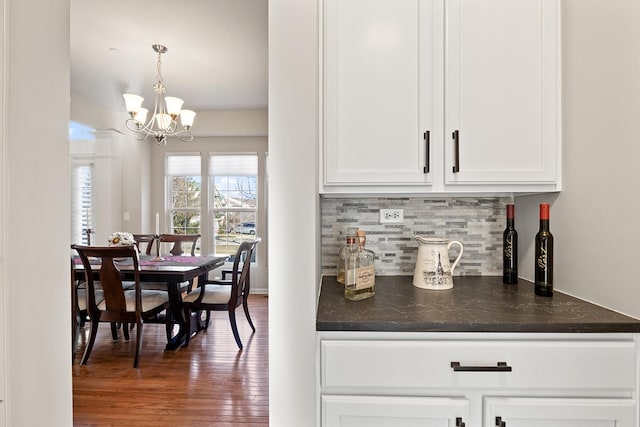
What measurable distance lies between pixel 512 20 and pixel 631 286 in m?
1.09

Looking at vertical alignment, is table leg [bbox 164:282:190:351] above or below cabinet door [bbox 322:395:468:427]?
below

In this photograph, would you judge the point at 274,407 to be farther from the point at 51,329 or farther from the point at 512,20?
the point at 512,20

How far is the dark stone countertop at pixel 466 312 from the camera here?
107 centimetres

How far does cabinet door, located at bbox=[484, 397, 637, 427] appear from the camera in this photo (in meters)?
1.06

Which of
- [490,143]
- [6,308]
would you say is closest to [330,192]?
[490,143]

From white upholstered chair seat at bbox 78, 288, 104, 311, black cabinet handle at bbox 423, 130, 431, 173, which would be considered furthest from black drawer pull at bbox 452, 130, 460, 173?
white upholstered chair seat at bbox 78, 288, 104, 311

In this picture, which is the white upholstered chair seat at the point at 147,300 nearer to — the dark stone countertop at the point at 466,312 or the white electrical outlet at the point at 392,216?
the dark stone countertop at the point at 466,312

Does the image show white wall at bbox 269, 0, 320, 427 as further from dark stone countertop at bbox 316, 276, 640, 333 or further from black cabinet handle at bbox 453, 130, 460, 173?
black cabinet handle at bbox 453, 130, 460, 173

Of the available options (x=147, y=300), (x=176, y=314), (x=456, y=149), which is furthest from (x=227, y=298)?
(x=456, y=149)

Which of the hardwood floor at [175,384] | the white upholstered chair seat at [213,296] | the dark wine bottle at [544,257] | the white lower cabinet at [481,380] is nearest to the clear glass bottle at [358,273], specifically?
the white lower cabinet at [481,380]

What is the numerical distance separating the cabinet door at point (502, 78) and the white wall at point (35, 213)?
1345 mm

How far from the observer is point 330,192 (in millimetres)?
1421

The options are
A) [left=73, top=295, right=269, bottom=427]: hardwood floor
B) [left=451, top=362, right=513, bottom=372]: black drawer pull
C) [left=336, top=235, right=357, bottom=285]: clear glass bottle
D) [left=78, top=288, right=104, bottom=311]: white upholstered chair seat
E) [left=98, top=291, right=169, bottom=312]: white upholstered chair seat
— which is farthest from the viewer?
[left=78, top=288, right=104, bottom=311]: white upholstered chair seat

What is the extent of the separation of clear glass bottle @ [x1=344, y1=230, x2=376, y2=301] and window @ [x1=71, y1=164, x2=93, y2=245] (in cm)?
490
